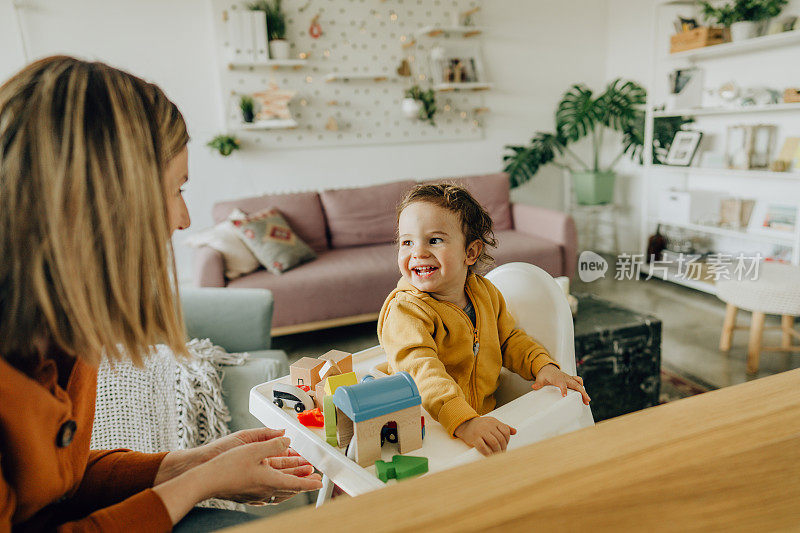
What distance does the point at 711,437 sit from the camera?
31cm

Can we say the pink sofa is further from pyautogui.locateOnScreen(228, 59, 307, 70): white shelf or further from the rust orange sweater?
the rust orange sweater

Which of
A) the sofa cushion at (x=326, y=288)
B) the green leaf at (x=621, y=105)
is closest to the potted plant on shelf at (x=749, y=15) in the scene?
the green leaf at (x=621, y=105)

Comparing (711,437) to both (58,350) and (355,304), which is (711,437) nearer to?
(58,350)

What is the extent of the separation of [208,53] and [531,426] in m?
3.41

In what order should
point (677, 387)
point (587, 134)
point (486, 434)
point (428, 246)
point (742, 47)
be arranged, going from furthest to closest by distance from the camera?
point (587, 134), point (742, 47), point (677, 387), point (428, 246), point (486, 434)

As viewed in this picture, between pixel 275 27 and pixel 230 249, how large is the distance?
1.51 m

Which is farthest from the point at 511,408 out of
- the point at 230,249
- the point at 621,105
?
the point at 621,105

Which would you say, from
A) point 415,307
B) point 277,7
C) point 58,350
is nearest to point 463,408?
point 415,307

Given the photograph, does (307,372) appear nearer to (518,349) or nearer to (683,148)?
(518,349)

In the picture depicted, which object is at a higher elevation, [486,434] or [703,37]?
[703,37]

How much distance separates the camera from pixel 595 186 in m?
4.15

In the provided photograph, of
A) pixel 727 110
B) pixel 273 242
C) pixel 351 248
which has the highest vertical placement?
pixel 727 110

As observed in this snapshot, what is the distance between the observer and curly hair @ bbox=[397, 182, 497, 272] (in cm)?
105

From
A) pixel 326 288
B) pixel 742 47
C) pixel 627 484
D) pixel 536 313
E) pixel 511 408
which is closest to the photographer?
pixel 627 484
